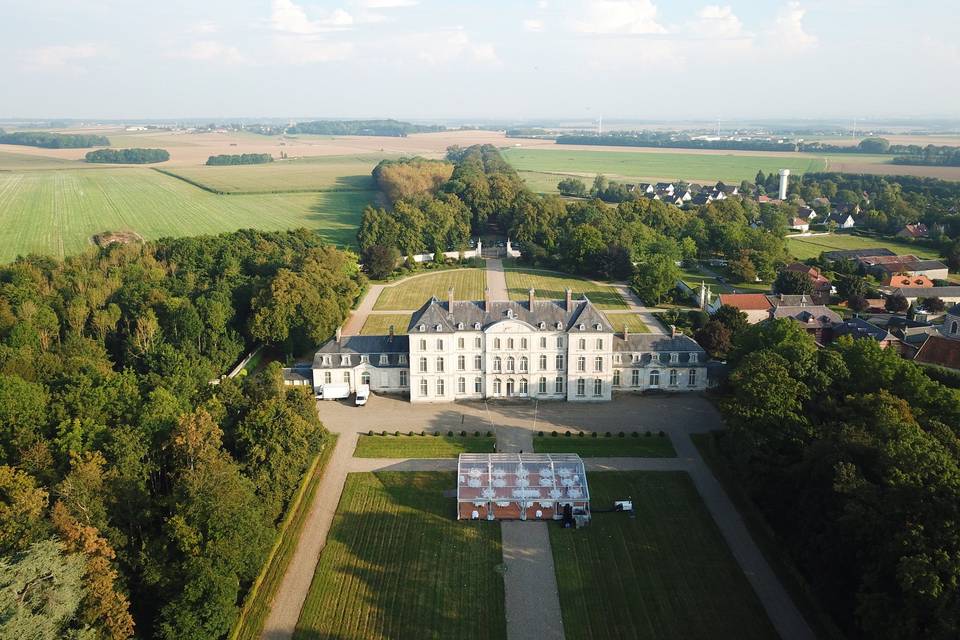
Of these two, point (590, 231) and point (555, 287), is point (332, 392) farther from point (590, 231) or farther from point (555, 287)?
point (590, 231)

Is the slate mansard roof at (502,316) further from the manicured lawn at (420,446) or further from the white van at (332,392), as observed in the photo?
the manicured lawn at (420,446)

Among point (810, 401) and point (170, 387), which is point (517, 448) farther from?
point (170, 387)

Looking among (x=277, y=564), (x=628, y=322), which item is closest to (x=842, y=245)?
(x=628, y=322)

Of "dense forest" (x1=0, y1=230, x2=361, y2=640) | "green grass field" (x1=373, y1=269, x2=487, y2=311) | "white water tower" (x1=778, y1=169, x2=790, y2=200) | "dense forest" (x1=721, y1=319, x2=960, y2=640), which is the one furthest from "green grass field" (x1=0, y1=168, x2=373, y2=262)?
"white water tower" (x1=778, y1=169, x2=790, y2=200)

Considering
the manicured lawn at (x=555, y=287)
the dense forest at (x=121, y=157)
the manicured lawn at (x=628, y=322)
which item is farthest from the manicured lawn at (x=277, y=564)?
Result: the dense forest at (x=121, y=157)

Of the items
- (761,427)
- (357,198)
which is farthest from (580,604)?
(357,198)

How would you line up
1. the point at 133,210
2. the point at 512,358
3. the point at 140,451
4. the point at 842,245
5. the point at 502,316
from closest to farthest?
the point at 140,451 < the point at 502,316 < the point at 512,358 < the point at 842,245 < the point at 133,210

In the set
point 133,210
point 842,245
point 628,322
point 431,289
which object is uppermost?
point 133,210
